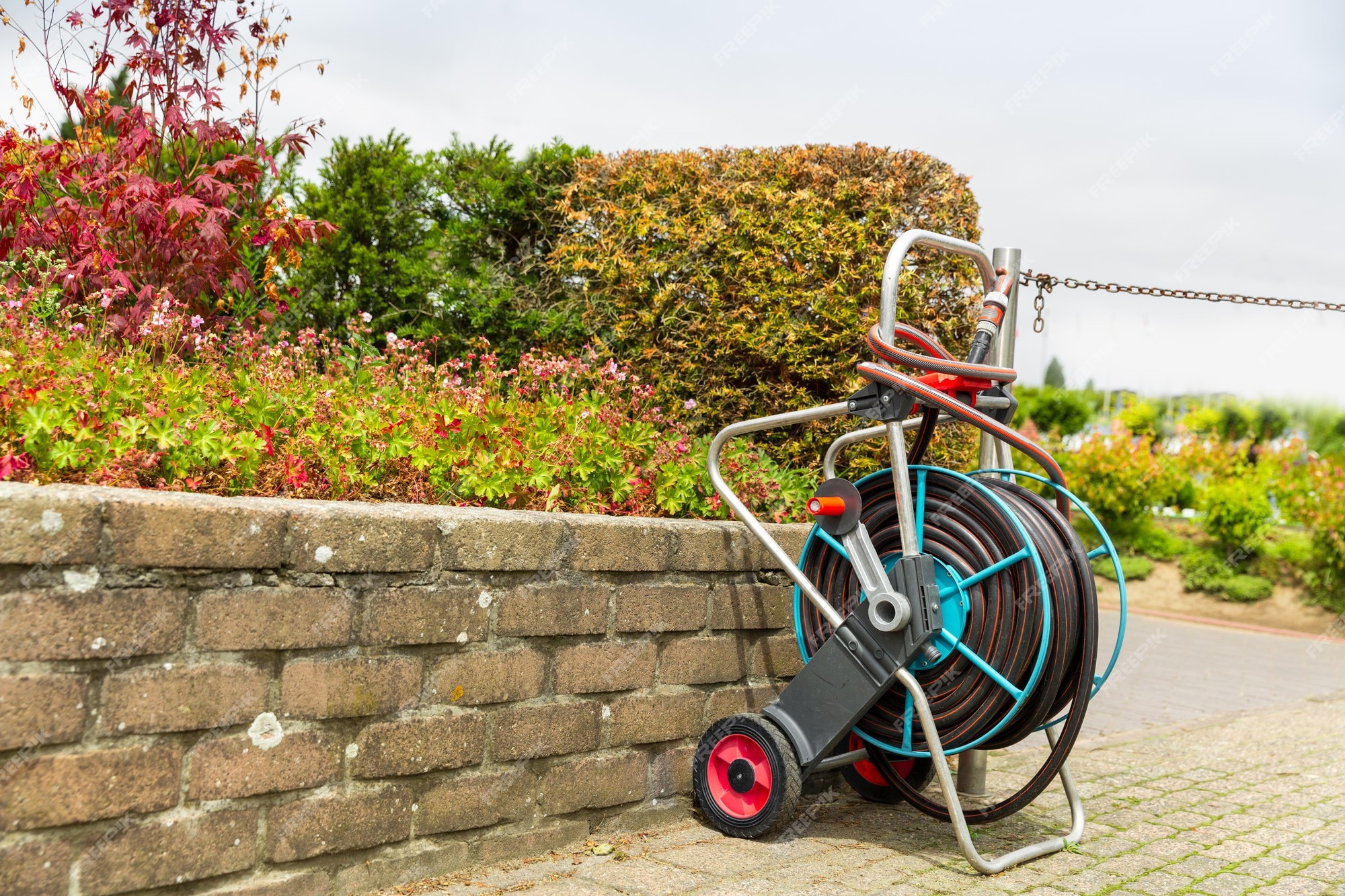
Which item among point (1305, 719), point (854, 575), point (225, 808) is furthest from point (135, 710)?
point (1305, 719)

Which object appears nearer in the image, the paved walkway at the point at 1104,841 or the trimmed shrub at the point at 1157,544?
the paved walkway at the point at 1104,841

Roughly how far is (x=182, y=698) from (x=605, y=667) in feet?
4.57

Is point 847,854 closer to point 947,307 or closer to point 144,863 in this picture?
point 144,863

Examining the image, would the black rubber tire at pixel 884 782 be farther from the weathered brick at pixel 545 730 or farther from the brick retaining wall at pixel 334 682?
the weathered brick at pixel 545 730

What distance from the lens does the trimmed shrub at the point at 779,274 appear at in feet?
18.3

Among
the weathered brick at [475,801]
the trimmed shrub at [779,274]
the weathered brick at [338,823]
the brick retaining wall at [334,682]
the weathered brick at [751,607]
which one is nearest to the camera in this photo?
the brick retaining wall at [334,682]

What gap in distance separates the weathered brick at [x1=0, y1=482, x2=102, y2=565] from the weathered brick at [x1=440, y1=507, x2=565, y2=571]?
966 mm

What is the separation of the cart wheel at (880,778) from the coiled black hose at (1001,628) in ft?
1.62

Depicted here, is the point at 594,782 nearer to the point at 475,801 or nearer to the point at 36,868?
the point at 475,801

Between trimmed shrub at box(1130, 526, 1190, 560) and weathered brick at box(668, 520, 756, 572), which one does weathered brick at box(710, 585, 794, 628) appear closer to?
weathered brick at box(668, 520, 756, 572)

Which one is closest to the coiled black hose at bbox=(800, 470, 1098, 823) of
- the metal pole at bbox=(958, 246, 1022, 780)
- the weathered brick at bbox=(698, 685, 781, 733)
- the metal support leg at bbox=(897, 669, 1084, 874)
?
the metal support leg at bbox=(897, 669, 1084, 874)

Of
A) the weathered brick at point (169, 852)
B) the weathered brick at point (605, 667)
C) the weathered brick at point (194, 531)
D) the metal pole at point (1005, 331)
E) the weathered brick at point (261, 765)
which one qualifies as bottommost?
the weathered brick at point (169, 852)

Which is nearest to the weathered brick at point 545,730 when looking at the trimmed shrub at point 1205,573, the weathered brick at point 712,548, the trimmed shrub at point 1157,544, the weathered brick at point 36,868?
the weathered brick at point 712,548

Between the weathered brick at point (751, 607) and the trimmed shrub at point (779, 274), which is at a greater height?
the trimmed shrub at point (779, 274)
